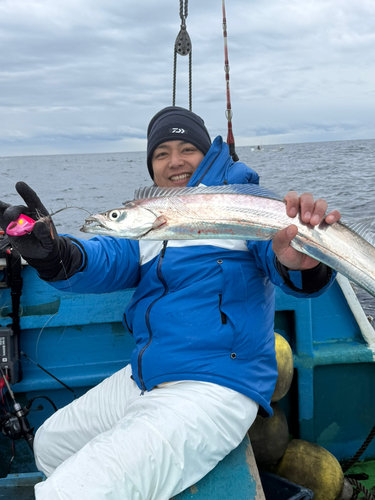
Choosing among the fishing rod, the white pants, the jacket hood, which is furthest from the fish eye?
the fishing rod

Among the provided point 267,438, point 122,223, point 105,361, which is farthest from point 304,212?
point 105,361

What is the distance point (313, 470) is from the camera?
288cm

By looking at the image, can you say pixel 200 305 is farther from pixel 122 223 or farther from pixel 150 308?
pixel 122 223

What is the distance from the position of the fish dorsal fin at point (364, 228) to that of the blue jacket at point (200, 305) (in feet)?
1.27

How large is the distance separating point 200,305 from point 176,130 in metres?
1.54

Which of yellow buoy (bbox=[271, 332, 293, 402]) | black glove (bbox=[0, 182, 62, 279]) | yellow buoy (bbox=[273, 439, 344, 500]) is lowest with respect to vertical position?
yellow buoy (bbox=[273, 439, 344, 500])

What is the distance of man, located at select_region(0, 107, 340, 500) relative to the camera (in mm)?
1869

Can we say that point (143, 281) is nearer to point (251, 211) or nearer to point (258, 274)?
point (258, 274)

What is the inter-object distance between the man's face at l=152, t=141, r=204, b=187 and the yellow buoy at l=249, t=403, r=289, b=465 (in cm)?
176

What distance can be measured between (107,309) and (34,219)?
145 cm

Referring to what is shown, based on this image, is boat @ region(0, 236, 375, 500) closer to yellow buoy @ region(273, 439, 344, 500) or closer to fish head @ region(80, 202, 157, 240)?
yellow buoy @ region(273, 439, 344, 500)

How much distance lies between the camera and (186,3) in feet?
14.0

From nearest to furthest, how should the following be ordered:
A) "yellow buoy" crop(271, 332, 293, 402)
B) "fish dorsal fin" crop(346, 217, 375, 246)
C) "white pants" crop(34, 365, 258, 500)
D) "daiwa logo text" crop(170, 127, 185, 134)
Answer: "white pants" crop(34, 365, 258, 500) → "fish dorsal fin" crop(346, 217, 375, 246) → "yellow buoy" crop(271, 332, 293, 402) → "daiwa logo text" crop(170, 127, 185, 134)

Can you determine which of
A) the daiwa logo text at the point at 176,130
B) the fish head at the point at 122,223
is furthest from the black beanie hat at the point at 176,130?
the fish head at the point at 122,223
